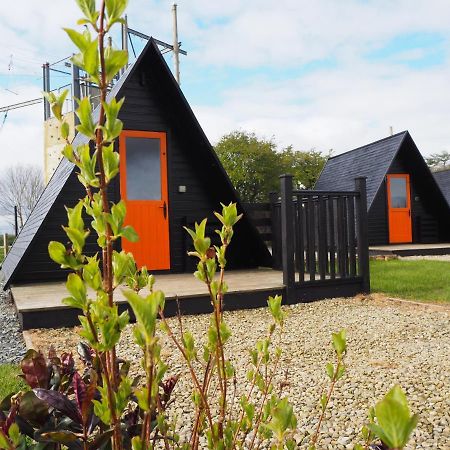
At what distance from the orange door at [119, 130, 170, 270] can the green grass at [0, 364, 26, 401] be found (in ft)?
14.4

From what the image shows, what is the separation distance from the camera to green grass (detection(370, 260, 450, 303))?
6.23 meters

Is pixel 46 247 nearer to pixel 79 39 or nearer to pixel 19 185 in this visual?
pixel 79 39

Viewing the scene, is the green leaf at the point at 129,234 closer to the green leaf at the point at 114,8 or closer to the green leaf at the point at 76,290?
the green leaf at the point at 76,290

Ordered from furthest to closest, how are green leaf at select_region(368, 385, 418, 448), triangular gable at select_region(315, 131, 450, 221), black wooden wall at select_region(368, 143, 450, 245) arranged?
black wooden wall at select_region(368, 143, 450, 245), triangular gable at select_region(315, 131, 450, 221), green leaf at select_region(368, 385, 418, 448)

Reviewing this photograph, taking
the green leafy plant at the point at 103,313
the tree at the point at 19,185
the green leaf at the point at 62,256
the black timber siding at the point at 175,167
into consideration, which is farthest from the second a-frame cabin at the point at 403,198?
the tree at the point at 19,185

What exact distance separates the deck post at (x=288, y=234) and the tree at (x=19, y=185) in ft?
104

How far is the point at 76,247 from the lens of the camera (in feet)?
2.37

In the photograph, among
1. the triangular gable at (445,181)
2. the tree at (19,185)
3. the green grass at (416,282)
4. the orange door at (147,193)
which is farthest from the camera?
the tree at (19,185)

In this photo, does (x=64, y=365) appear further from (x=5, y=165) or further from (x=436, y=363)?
(x=5, y=165)

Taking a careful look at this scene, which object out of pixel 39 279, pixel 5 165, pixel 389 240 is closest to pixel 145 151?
pixel 39 279

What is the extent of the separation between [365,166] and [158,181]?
463 inches

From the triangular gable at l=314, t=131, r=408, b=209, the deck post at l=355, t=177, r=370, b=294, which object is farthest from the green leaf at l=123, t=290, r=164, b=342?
the triangular gable at l=314, t=131, r=408, b=209

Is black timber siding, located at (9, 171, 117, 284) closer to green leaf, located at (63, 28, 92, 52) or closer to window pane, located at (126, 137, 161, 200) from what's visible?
window pane, located at (126, 137, 161, 200)

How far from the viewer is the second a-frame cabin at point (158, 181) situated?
7.22m
